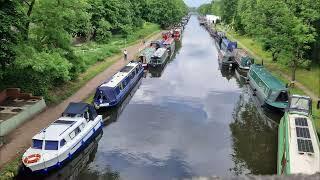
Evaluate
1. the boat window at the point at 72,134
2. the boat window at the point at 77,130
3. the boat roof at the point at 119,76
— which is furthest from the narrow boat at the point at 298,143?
the boat roof at the point at 119,76

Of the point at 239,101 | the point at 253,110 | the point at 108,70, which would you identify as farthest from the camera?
the point at 108,70

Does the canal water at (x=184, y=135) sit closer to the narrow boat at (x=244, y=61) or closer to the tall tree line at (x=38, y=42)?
the tall tree line at (x=38, y=42)

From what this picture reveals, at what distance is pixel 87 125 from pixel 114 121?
6332 mm

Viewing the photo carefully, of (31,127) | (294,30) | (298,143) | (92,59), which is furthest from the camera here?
(92,59)

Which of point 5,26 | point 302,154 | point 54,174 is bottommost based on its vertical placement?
point 54,174

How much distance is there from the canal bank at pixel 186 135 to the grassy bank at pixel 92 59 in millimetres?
5833

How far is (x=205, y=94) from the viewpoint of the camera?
156 feet

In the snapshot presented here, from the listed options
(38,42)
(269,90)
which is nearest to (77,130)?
(38,42)

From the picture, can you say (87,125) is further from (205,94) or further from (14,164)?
(205,94)

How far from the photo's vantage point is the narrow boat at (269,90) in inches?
1513

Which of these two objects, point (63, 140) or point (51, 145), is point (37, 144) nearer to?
point (51, 145)

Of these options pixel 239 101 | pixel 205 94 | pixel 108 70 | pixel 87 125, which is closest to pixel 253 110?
pixel 239 101

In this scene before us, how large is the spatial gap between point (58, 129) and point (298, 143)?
50.1 feet

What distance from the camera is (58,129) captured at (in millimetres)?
27766
